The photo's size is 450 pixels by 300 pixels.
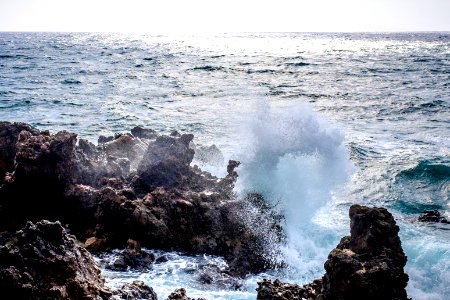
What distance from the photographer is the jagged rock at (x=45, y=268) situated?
5.65 meters

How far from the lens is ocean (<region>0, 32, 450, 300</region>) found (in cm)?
1009

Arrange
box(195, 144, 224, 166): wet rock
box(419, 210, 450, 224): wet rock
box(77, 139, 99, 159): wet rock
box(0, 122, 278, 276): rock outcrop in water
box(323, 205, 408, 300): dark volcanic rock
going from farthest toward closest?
box(195, 144, 224, 166): wet rock → box(77, 139, 99, 159): wet rock → box(419, 210, 450, 224): wet rock → box(0, 122, 278, 276): rock outcrop in water → box(323, 205, 408, 300): dark volcanic rock

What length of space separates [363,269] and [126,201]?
554cm

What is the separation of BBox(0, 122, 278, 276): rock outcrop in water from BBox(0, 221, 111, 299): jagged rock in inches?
105

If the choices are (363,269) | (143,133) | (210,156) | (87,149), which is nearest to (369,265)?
(363,269)

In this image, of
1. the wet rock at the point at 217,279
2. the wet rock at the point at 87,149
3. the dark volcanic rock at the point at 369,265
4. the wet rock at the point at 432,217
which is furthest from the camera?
the wet rock at the point at 87,149

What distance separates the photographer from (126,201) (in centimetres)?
973

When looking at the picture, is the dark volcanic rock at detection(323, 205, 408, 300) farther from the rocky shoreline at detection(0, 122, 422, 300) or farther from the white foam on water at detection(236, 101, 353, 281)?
the white foam on water at detection(236, 101, 353, 281)

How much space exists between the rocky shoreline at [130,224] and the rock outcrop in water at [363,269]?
0.01 metres

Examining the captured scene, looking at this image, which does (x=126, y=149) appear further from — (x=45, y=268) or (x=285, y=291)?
(x=285, y=291)

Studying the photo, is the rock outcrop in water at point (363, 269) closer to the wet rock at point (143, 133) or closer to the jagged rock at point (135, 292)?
the jagged rock at point (135, 292)

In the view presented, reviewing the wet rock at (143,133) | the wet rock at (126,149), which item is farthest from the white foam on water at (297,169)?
the wet rock at (143,133)

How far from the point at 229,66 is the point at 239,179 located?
124 feet

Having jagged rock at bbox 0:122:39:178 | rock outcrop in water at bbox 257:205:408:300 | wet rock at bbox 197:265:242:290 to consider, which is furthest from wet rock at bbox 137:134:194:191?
rock outcrop in water at bbox 257:205:408:300
